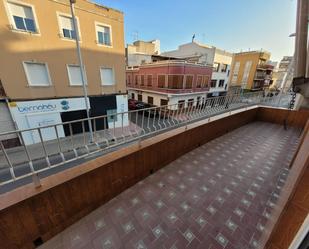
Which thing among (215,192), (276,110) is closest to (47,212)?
(215,192)

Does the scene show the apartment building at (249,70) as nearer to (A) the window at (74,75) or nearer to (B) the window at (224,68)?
(B) the window at (224,68)

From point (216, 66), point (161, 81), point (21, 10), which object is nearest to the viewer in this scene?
point (21, 10)

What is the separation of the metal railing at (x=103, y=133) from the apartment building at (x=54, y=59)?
94cm

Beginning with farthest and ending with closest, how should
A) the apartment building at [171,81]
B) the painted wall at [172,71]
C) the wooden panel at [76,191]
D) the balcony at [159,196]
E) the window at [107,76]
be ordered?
the apartment building at [171,81]
the painted wall at [172,71]
the window at [107,76]
the balcony at [159,196]
the wooden panel at [76,191]

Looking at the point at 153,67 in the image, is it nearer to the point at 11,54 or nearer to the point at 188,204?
the point at 11,54

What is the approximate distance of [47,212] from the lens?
162 cm

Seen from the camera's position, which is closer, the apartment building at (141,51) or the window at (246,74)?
the apartment building at (141,51)

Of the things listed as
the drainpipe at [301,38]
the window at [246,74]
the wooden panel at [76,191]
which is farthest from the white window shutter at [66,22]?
the window at [246,74]

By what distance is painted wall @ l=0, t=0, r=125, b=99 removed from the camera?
5.45m

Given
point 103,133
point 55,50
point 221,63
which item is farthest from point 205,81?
point 103,133

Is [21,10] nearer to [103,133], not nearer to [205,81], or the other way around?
[103,133]

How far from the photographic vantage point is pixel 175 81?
11141mm

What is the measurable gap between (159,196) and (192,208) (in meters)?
0.54

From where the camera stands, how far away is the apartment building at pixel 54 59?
5449mm
